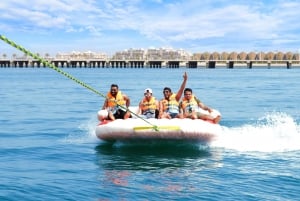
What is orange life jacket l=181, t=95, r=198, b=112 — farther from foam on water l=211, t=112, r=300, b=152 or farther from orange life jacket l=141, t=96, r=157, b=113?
foam on water l=211, t=112, r=300, b=152

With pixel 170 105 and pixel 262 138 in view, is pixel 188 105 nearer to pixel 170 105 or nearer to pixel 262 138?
pixel 170 105

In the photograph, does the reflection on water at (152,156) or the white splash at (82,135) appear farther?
the white splash at (82,135)

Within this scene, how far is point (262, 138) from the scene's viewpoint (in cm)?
1555

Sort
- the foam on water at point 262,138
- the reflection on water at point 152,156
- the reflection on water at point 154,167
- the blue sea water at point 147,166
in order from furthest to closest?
1. the foam on water at point 262,138
2. the reflection on water at point 152,156
3. the reflection on water at point 154,167
4. the blue sea water at point 147,166

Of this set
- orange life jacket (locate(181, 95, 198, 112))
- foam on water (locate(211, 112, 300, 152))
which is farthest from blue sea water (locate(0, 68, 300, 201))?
orange life jacket (locate(181, 95, 198, 112))

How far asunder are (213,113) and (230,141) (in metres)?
0.91

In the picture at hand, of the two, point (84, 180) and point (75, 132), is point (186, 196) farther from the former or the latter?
point (75, 132)

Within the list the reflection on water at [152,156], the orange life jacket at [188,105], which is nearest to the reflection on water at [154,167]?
the reflection on water at [152,156]

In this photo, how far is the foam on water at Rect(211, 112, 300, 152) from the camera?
14.2 meters

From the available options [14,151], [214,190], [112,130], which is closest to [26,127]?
[14,151]

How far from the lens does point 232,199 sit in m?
9.27

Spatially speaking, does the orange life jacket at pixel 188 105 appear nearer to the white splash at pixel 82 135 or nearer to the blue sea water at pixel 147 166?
the blue sea water at pixel 147 166

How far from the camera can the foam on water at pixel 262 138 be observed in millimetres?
14180

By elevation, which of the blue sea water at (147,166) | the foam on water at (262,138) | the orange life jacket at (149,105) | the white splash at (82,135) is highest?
the orange life jacket at (149,105)
